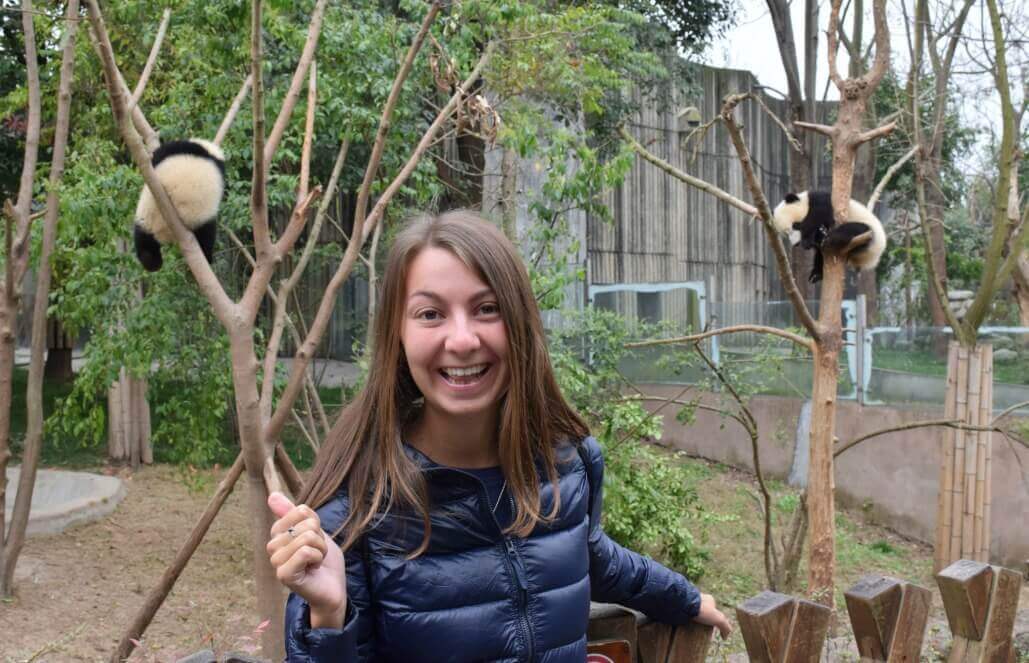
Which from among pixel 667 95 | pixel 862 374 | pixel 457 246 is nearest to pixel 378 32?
pixel 457 246

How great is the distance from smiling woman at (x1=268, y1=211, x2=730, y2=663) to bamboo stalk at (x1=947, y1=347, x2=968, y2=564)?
16.1 feet

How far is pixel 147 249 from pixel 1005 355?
5.61 m

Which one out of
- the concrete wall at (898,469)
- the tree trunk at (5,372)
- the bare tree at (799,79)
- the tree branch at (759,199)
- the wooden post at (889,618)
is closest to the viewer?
the wooden post at (889,618)

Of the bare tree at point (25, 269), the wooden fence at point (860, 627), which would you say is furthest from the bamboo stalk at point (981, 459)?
the bare tree at point (25, 269)

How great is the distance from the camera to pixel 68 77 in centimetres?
421

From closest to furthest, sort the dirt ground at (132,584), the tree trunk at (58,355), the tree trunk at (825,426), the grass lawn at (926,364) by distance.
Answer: the tree trunk at (825,426)
the dirt ground at (132,584)
the grass lawn at (926,364)
the tree trunk at (58,355)

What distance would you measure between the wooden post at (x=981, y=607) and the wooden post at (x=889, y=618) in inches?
6.9

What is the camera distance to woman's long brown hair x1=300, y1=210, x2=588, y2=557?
58.9 inches

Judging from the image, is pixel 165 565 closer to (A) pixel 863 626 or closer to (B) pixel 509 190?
(B) pixel 509 190

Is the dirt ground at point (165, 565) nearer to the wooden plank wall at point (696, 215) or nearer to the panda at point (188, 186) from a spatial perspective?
the panda at point (188, 186)

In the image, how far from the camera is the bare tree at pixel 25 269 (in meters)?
4.32

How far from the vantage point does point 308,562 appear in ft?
3.82

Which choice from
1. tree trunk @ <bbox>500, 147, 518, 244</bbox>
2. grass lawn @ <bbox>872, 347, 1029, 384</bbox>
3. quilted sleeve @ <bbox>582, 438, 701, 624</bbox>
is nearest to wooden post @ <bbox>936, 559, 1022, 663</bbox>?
quilted sleeve @ <bbox>582, 438, 701, 624</bbox>

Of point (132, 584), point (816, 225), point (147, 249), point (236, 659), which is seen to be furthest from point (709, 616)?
point (816, 225)
